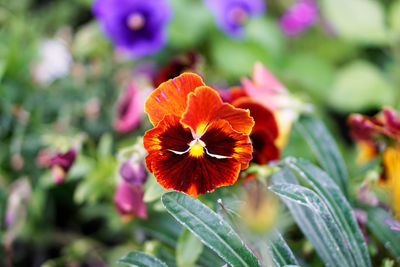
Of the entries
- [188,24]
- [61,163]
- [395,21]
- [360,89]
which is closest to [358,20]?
[395,21]

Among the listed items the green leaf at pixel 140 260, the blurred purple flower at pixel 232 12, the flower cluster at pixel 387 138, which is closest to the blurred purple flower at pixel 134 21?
the blurred purple flower at pixel 232 12

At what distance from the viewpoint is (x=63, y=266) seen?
3.63ft

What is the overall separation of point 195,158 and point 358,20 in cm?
106

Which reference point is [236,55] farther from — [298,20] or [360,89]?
[360,89]

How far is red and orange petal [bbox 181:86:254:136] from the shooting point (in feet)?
1.65

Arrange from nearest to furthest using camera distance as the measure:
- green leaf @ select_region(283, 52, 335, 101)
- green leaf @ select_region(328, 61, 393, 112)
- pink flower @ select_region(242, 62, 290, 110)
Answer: pink flower @ select_region(242, 62, 290, 110) → green leaf @ select_region(328, 61, 393, 112) → green leaf @ select_region(283, 52, 335, 101)

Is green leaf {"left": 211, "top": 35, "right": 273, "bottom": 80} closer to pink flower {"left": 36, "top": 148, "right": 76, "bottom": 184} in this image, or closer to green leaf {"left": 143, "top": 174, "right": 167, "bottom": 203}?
pink flower {"left": 36, "top": 148, "right": 76, "bottom": 184}

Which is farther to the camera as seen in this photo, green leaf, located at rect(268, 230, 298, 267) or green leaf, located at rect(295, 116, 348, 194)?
green leaf, located at rect(295, 116, 348, 194)

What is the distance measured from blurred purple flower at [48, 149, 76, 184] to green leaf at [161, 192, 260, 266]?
1.11 ft

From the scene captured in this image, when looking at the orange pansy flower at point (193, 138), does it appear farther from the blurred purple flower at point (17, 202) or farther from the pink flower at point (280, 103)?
the blurred purple flower at point (17, 202)

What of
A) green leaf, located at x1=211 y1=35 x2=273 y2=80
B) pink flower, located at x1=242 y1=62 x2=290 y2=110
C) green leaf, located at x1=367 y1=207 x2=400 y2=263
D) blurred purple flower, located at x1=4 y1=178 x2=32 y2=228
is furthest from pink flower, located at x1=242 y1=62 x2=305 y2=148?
green leaf, located at x1=211 y1=35 x2=273 y2=80

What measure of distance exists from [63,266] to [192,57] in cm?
66

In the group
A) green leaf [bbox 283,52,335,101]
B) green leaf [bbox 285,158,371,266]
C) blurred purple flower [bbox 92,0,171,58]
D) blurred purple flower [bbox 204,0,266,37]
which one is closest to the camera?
green leaf [bbox 285,158,371,266]

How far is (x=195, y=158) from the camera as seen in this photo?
0.57m
